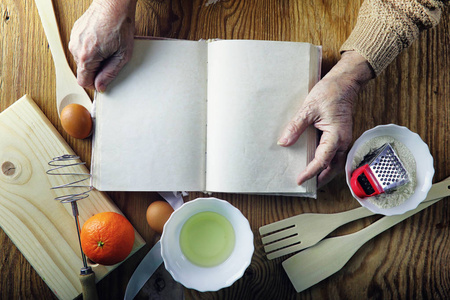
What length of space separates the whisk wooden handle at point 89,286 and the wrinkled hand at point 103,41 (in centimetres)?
40

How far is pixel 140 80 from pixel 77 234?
1.24 ft

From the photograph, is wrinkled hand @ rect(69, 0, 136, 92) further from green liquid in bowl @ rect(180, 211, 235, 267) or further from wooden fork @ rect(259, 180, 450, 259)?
wooden fork @ rect(259, 180, 450, 259)

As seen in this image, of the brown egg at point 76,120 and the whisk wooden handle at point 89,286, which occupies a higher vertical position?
the brown egg at point 76,120

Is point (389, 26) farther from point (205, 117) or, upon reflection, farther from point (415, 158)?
point (205, 117)

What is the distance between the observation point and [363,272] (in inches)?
31.0

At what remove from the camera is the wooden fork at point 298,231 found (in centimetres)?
77

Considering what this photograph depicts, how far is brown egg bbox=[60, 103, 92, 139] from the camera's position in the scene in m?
0.71

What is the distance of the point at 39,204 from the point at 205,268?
41 cm

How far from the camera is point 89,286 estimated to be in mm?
→ 708

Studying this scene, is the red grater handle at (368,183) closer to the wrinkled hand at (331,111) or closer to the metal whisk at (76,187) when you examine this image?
the wrinkled hand at (331,111)

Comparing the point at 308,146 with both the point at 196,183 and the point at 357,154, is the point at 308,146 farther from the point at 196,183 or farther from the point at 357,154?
the point at 196,183

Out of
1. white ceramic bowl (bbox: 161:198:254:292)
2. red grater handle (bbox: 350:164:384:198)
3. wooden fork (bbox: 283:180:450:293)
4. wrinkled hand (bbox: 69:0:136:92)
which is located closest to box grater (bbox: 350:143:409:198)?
red grater handle (bbox: 350:164:384:198)

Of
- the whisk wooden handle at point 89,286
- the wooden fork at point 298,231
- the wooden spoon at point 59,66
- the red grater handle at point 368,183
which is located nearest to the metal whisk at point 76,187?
the whisk wooden handle at point 89,286

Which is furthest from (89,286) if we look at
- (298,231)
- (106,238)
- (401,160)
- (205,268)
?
(401,160)
